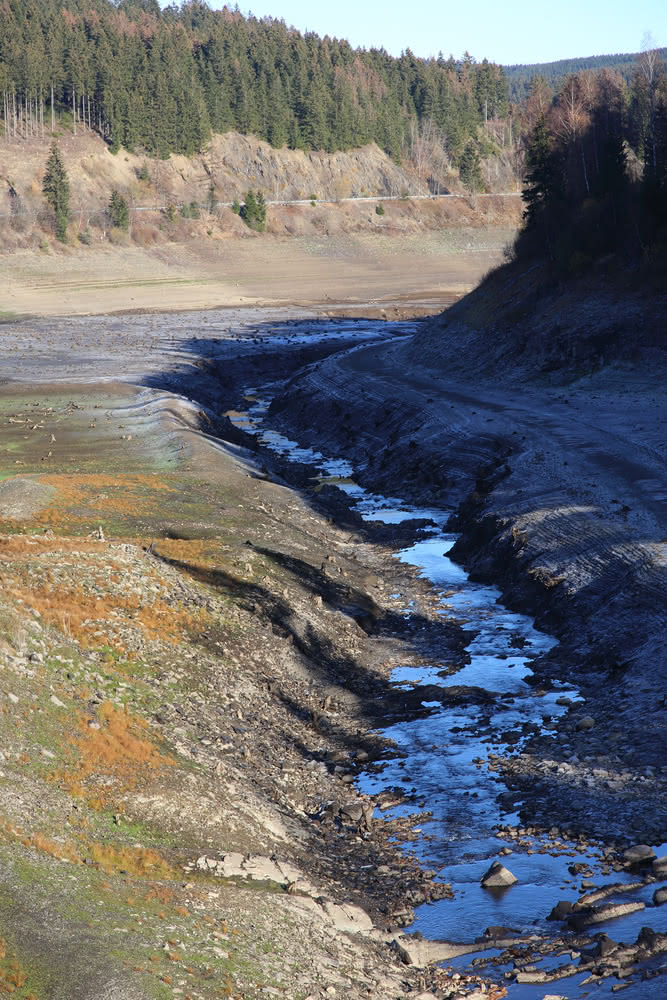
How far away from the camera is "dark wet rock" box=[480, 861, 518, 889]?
59.5ft

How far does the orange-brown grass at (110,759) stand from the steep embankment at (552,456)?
6.97 m

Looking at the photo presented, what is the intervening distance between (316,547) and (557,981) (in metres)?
22.7

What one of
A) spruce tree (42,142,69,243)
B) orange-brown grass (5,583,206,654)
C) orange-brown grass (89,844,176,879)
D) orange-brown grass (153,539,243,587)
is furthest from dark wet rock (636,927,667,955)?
spruce tree (42,142,69,243)

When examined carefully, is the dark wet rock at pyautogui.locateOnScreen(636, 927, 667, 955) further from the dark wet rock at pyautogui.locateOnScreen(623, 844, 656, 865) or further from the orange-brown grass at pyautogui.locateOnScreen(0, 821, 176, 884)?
the orange-brown grass at pyautogui.locateOnScreen(0, 821, 176, 884)

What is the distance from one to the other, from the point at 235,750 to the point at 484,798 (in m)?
4.76

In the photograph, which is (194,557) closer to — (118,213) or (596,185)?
(596,185)

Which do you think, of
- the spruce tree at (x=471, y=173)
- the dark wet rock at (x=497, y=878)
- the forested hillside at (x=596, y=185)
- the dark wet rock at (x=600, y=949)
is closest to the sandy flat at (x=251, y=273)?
the spruce tree at (x=471, y=173)

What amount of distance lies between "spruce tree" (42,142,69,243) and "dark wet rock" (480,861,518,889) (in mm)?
132550

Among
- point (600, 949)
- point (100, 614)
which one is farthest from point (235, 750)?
point (600, 949)

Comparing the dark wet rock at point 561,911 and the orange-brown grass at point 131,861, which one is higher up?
the orange-brown grass at point 131,861

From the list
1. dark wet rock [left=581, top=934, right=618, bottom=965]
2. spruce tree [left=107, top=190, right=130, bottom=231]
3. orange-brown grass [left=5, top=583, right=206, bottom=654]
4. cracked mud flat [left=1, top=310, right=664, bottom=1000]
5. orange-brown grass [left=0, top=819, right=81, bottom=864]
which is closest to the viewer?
cracked mud flat [left=1, top=310, right=664, bottom=1000]

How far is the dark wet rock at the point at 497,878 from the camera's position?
59.5 feet

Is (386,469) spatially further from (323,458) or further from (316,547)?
(316,547)

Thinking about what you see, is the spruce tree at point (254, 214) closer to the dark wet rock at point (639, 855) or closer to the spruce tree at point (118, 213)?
the spruce tree at point (118, 213)
